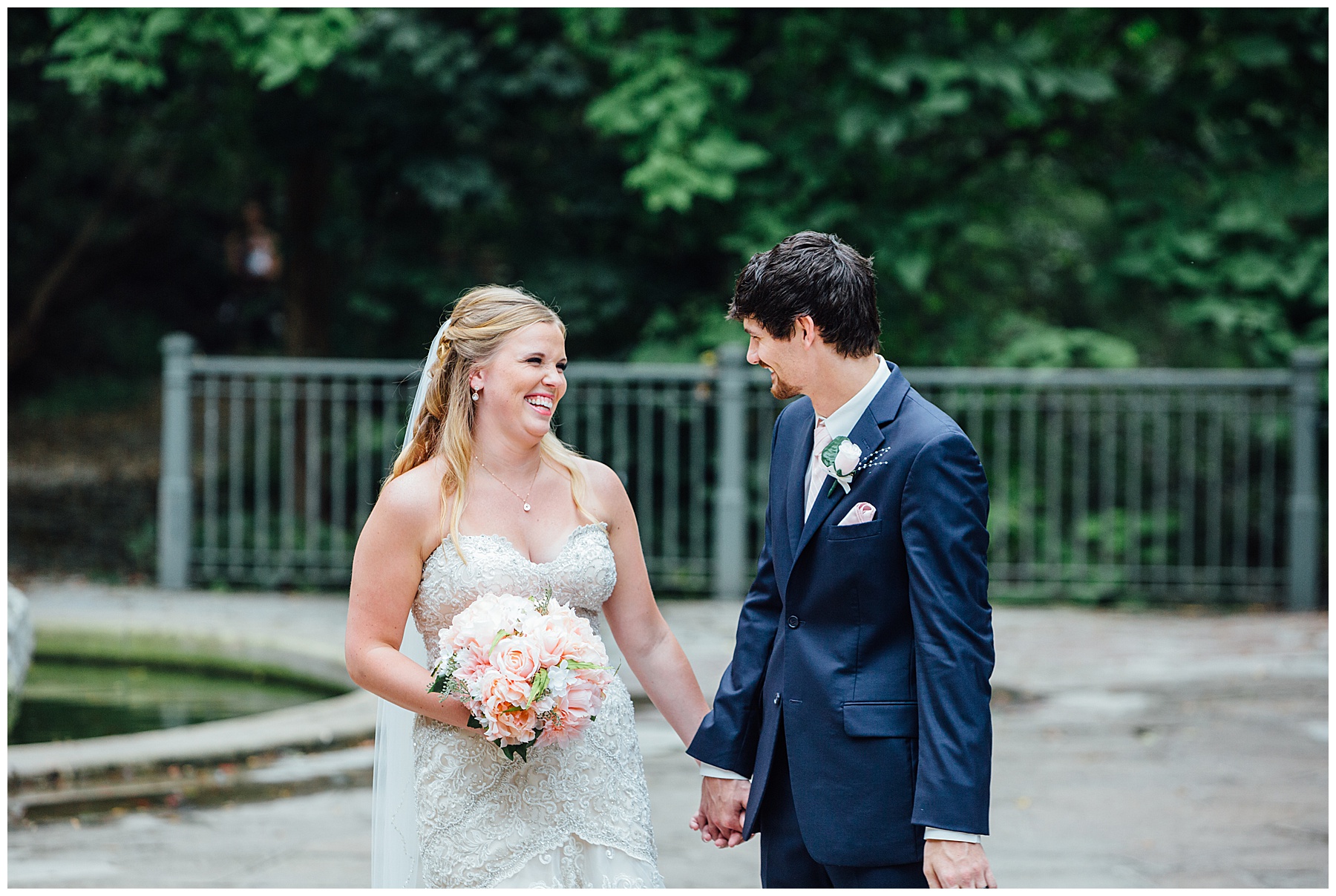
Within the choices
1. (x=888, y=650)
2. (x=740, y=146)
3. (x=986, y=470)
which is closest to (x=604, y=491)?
(x=888, y=650)

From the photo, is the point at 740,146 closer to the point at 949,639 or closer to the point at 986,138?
the point at 986,138

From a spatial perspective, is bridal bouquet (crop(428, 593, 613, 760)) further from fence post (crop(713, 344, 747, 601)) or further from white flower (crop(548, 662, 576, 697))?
fence post (crop(713, 344, 747, 601))

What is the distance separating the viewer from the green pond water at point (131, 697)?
8086mm

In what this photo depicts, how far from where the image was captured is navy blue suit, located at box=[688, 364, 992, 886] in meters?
2.77

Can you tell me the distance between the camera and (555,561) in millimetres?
3410

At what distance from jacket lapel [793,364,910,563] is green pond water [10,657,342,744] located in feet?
19.7

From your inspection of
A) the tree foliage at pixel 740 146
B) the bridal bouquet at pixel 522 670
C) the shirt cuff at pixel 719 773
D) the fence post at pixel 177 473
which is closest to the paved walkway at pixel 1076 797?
the fence post at pixel 177 473

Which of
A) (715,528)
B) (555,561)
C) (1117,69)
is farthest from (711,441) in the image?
(555,561)

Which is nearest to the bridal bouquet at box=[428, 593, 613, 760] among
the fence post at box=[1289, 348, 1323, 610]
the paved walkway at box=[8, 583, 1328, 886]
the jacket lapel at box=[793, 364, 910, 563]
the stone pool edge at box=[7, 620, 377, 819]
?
the jacket lapel at box=[793, 364, 910, 563]

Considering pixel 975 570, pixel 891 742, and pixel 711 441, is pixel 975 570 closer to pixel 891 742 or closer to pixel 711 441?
pixel 891 742

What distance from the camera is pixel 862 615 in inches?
115

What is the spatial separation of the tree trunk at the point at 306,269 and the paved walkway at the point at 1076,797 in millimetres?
5271

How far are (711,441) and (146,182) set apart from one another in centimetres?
1016

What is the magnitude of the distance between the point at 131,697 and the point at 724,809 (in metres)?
6.49
